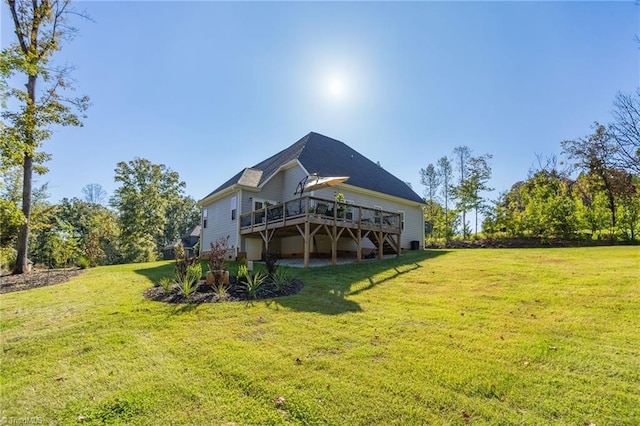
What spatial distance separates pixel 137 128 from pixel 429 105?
1404cm

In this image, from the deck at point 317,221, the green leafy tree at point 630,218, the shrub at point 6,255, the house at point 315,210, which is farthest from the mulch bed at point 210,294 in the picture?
the green leafy tree at point 630,218

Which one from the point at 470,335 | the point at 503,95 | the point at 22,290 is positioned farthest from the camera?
the point at 503,95

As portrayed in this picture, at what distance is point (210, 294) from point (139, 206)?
86.9ft

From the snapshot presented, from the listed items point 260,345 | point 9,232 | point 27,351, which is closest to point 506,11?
point 260,345

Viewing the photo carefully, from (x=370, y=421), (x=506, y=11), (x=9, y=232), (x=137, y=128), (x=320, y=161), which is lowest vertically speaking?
(x=370, y=421)

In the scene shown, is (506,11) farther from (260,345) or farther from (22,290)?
(22,290)

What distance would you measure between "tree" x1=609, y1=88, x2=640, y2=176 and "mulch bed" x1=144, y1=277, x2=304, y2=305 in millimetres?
17754

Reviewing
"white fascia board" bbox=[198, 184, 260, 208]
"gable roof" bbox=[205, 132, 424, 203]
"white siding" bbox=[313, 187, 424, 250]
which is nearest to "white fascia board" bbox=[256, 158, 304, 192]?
"gable roof" bbox=[205, 132, 424, 203]

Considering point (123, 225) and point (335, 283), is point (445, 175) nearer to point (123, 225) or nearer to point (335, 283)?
point (335, 283)

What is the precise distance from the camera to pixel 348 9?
11109 mm

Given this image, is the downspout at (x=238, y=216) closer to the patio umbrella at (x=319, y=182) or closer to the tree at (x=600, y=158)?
the patio umbrella at (x=319, y=182)

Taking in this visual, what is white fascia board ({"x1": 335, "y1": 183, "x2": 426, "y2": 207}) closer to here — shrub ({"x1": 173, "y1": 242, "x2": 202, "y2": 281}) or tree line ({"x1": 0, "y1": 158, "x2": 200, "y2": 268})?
shrub ({"x1": 173, "y1": 242, "x2": 202, "y2": 281})

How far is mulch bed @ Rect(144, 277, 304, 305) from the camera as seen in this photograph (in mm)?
7443

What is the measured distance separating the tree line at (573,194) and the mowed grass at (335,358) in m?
11.6
